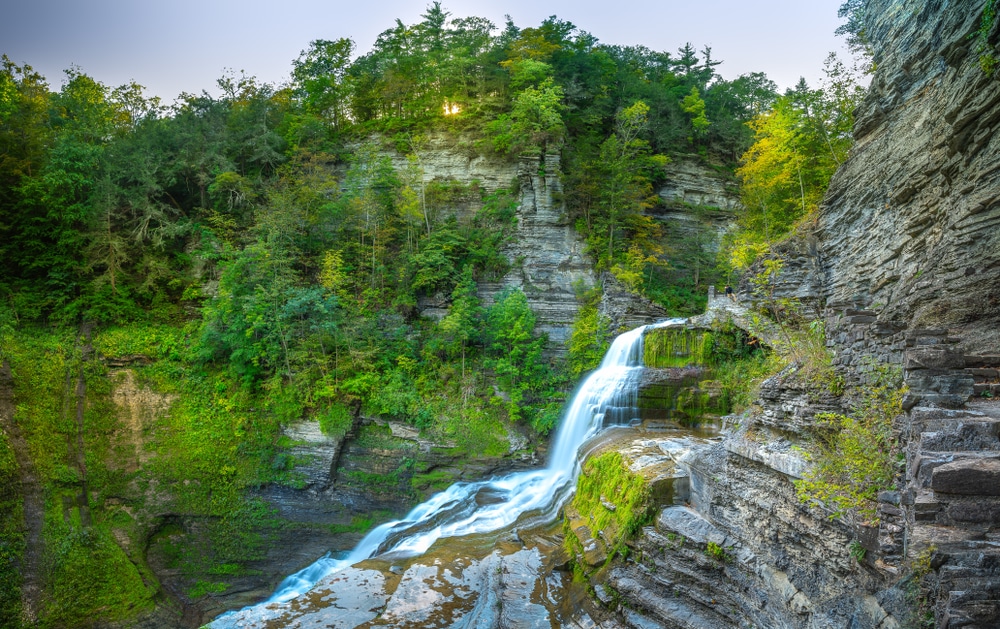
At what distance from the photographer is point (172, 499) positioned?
15258mm

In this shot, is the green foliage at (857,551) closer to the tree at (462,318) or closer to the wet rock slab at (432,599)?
the wet rock slab at (432,599)

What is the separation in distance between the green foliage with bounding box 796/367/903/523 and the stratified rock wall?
1.07m

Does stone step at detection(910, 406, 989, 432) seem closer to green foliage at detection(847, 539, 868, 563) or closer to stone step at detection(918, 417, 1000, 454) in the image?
stone step at detection(918, 417, 1000, 454)

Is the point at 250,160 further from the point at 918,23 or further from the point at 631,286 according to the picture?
the point at 918,23

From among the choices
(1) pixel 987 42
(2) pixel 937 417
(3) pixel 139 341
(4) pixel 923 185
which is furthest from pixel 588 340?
(3) pixel 139 341

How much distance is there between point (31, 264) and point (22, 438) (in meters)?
7.96

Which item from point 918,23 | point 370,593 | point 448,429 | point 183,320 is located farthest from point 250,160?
point 918,23

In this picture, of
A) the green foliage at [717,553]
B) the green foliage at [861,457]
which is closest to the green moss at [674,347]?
the green foliage at [717,553]

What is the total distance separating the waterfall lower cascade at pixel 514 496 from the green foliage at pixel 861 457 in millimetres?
7139

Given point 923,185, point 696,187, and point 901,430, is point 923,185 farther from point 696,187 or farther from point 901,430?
point 696,187

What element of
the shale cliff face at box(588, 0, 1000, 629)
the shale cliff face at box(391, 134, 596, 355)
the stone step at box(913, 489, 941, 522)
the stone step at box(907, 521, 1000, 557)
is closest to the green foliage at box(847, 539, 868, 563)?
the shale cliff face at box(588, 0, 1000, 629)

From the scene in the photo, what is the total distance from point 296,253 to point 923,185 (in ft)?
65.5

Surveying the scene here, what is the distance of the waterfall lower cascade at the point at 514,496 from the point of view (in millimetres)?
12289

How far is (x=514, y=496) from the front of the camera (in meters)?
13.9
